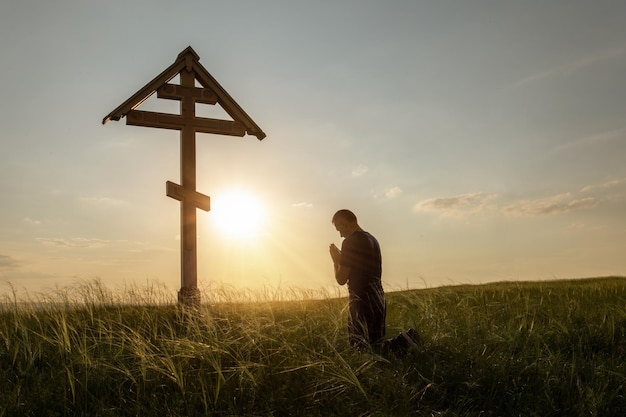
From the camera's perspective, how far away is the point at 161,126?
10305 millimetres

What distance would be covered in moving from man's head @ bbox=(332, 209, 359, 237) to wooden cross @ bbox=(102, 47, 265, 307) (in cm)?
368

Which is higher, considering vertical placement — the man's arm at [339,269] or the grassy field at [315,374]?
the man's arm at [339,269]

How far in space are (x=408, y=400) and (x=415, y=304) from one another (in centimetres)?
613

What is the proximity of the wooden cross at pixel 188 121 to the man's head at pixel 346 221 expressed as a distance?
3.68 meters

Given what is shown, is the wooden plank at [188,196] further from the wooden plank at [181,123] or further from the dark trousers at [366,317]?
the dark trousers at [366,317]

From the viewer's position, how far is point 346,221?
24.1 ft

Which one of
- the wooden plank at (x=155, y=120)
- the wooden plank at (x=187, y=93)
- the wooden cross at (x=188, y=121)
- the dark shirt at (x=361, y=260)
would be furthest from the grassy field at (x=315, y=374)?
the wooden plank at (x=187, y=93)

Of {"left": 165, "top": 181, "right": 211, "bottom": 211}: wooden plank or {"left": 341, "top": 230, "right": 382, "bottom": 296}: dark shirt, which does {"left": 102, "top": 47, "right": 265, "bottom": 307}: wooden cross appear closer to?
{"left": 165, "top": 181, "right": 211, "bottom": 211}: wooden plank

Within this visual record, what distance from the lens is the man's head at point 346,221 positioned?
7348mm

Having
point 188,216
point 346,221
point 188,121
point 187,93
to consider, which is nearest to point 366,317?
point 346,221

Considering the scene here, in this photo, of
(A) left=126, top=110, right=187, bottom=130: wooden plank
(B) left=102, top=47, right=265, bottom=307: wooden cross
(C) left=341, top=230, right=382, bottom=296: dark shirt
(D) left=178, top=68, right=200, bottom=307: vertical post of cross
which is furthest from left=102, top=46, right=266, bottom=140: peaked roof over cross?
(C) left=341, top=230, right=382, bottom=296: dark shirt

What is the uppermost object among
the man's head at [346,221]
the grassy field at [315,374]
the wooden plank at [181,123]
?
the wooden plank at [181,123]

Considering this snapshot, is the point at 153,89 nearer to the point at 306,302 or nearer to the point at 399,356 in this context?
the point at 306,302

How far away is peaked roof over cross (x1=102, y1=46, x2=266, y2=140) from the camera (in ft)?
32.9
